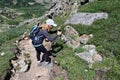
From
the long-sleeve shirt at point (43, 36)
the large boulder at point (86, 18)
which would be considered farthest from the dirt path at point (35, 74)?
the large boulder at point (86, 18)

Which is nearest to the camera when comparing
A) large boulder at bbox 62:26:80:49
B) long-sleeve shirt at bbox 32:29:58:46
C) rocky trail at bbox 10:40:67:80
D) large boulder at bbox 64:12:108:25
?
long-sleeve shirt at bbox 32:29:58:46

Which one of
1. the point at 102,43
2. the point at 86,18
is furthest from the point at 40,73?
the point at 86,18

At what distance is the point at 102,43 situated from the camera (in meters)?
19.5

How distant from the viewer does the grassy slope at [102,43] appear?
16.7m

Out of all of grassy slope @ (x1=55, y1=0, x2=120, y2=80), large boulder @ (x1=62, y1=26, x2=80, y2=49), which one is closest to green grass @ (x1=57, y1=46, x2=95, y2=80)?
grassy slope @ (x1=55, y1=0, x2=120, y2=80)

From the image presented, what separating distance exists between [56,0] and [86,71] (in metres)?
39.0

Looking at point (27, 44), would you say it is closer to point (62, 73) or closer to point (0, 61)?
point (0, 61)

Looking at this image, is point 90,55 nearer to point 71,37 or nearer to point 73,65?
point 73,65

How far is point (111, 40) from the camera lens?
19.8m

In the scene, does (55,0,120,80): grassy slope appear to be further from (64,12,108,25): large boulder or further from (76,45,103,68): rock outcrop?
(64,12,108,25): large boulder

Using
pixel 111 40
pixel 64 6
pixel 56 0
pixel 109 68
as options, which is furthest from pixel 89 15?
pixel 56 0

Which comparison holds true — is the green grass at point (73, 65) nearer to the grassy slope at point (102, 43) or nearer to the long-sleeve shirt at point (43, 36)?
the grassy slope at point (102, 43)

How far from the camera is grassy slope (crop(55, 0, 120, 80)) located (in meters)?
16.7

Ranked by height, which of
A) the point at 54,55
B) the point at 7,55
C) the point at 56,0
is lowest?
the point at 56,0
